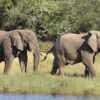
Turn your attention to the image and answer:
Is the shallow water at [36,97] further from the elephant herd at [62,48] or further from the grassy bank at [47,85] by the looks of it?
the elephant herd at [62,48]

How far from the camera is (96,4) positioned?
4981 centimetres

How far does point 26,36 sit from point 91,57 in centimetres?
321

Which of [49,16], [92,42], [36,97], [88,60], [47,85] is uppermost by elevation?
[92,42]

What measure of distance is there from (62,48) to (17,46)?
1974 mm

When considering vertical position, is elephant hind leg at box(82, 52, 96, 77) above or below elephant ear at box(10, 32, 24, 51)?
below

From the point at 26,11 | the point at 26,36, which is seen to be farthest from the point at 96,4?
the point at 26,36

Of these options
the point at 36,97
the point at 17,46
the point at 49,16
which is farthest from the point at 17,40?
the point at 49,16

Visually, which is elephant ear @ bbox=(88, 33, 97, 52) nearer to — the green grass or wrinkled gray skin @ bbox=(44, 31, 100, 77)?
wrinkled gray skin @ bbox=(44, 31, 100, 77)

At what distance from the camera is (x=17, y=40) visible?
22625 mm

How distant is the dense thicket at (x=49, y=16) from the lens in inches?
1876

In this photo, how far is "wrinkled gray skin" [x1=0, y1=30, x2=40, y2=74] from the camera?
22547 millimetres

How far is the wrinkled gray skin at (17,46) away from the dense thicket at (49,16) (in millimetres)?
23841

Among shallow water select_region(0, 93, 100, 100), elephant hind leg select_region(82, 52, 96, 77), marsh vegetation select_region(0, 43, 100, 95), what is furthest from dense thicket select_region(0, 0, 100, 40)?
shallow water select_region(0, 93, 100, 100)

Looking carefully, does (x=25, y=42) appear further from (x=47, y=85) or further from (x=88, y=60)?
(x=47, y=85)
